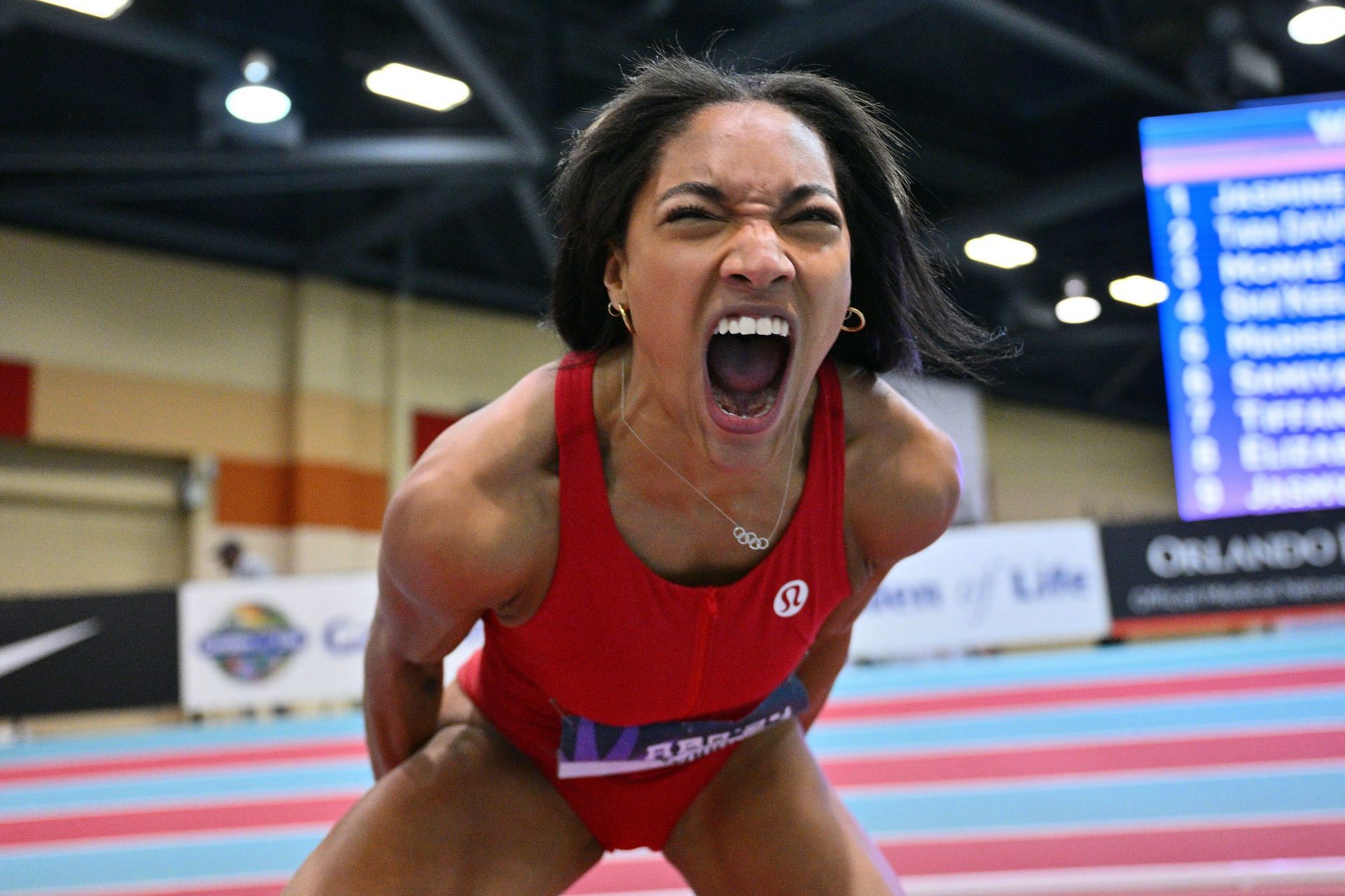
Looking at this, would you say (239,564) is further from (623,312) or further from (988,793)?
(623,312)

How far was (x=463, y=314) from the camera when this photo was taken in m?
15.6

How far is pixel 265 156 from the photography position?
10539mm

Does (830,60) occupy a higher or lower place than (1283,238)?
higher

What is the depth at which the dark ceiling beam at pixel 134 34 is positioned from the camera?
27.3ft

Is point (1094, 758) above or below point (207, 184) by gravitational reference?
below

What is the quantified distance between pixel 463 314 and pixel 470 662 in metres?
13.5

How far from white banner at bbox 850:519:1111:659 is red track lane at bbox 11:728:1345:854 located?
4.56 meters

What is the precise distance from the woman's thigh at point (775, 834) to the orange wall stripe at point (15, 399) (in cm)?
1148

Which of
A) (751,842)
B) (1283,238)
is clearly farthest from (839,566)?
(1283,238)

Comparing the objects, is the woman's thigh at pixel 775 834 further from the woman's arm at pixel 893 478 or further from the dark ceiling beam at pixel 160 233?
the dark ceiling beam at pixel 160 233

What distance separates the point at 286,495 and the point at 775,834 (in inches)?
490

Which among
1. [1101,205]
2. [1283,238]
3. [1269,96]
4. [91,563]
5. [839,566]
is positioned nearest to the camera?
[839,566]

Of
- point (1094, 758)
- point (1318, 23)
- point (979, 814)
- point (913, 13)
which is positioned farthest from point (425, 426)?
point (979, 814)

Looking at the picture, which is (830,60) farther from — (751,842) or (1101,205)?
(751,842)
